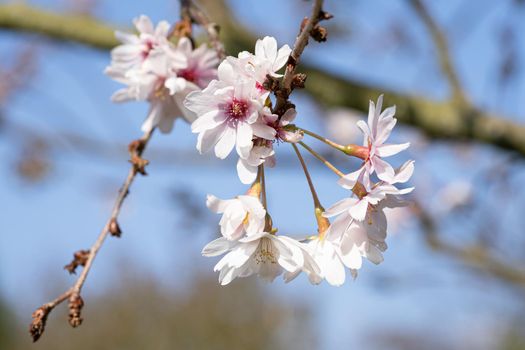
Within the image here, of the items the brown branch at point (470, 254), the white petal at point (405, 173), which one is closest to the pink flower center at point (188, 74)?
the white petal at point (405, 173)

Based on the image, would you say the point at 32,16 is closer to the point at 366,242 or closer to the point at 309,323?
the point at 366,242

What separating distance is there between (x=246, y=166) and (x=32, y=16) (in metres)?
2.03

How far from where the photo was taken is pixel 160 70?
1055 mm

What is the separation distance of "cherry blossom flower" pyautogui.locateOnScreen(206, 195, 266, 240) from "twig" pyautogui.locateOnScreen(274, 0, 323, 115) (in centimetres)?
15

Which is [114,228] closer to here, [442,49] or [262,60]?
[262,60]

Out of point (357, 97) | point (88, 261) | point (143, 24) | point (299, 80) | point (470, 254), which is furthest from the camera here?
point (470, 254)

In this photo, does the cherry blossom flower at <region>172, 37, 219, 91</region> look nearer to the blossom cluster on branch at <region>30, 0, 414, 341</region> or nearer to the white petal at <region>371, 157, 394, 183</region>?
the blossom cluster on branch at <region>30, 0, 414, 341</region>

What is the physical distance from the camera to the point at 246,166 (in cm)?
85

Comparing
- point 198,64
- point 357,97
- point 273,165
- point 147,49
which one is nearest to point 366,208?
point 273,165

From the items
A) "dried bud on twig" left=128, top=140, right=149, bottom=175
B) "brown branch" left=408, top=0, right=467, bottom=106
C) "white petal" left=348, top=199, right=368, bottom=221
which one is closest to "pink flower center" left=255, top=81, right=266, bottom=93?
"white petal" left=348, top=199, right=368, bottom=221

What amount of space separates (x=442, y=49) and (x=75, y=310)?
2.09m

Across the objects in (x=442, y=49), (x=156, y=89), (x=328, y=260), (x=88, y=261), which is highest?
(x=442, y=49)

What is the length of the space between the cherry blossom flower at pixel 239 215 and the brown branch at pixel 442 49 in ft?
5.77

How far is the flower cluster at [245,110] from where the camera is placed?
2.66 feet
